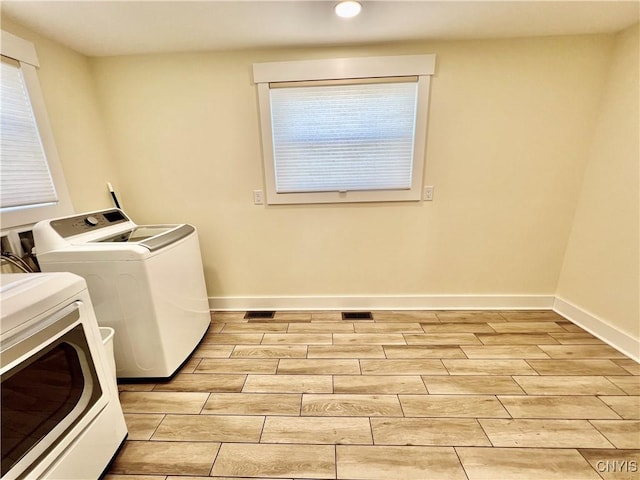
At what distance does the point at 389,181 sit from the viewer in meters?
2.12

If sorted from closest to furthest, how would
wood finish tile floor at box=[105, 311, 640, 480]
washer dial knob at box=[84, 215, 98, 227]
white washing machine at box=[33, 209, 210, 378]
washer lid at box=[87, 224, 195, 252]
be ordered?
wood finish tile floor at box=[105, 311, 640, 480], white washing machine at box=[33, 209, 210, 378], washer lid at box=[87, 224, 195, 252], washer dial knob at box=[84, 215, 98, 227]

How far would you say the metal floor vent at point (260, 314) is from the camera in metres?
2.34

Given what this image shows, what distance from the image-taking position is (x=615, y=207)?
1.81 m

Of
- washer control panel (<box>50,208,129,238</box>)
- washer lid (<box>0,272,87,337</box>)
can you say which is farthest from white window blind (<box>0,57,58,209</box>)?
washer lid (<box>0,272,87,337</box>)

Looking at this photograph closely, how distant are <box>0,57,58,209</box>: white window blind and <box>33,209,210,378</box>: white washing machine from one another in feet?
0.87

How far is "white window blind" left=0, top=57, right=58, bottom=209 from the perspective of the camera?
4.75ft

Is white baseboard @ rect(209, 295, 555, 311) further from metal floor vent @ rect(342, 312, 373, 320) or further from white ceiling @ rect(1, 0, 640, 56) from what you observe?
white ceiling @ rect(1, 0, 640, 56)

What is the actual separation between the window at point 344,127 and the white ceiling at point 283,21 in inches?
7.6

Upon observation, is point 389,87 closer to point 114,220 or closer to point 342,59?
point 342,59

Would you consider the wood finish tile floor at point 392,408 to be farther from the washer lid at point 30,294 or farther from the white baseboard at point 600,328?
the washer lid at point 30,294

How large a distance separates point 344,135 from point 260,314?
1.70 meters

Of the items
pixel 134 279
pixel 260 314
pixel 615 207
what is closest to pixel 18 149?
pixel 134 279

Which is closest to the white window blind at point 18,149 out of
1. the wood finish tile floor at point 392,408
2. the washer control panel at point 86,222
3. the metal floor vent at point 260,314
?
the washer control panel at point 86,222

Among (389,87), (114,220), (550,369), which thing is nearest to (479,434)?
(550,369)
